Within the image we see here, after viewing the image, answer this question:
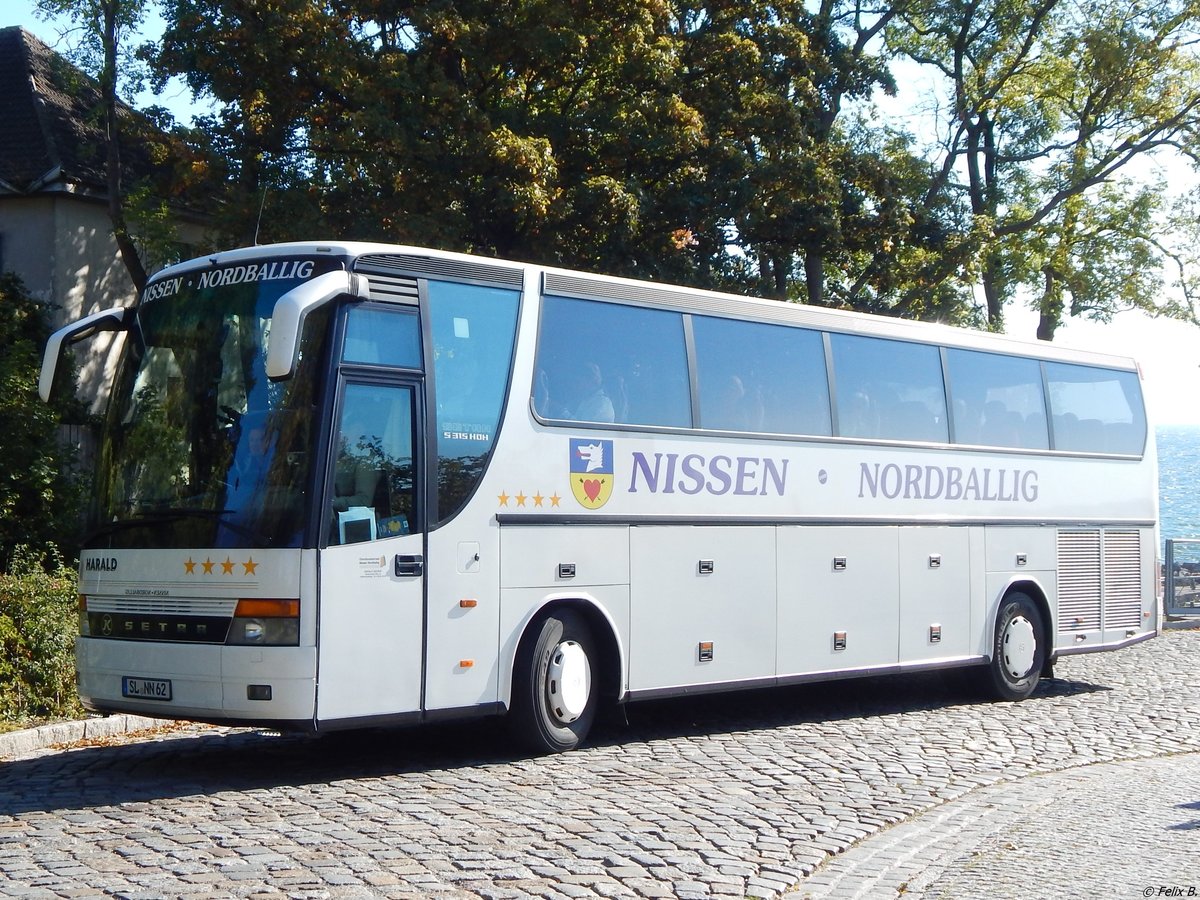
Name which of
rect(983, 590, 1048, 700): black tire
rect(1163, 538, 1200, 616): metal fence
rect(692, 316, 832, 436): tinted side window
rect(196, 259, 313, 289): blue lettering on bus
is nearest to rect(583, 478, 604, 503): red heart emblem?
rect(692, 316, 832, 436): tinted side window

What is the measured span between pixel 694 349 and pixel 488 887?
6.66 metres

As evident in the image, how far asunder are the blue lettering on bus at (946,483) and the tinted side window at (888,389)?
33 cm

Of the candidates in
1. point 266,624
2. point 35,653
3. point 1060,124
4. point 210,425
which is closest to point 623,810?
point 266,624

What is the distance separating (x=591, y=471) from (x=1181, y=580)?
66.0ft

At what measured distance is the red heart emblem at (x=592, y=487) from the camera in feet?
38.4

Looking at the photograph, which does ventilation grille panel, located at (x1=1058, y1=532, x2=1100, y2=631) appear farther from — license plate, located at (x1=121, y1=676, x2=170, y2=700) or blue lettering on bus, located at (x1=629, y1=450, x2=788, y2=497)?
license plate, located at (x1=121, y1=676, x2=170, y2=700)

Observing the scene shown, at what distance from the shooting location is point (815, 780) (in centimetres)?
1037

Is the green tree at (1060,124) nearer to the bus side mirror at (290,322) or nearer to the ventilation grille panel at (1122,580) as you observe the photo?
the ventilation grille panel at (1122,580)

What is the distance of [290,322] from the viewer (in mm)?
8914

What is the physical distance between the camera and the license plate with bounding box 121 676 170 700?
9844mm

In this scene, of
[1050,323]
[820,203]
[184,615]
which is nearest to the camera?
[184,615]

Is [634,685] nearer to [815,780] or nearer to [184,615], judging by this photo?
[815,780]

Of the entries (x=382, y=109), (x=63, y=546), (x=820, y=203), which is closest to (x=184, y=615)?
(x=63, y=546)

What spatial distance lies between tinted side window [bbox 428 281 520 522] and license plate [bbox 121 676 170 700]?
83.4 inches
